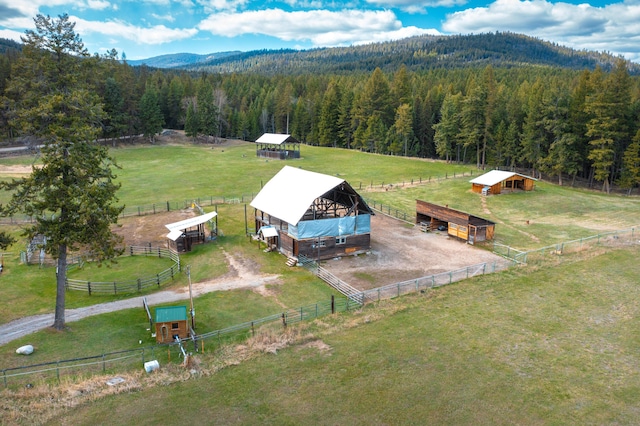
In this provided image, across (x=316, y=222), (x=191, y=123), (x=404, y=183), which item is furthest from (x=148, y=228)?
(x=191, y=123)

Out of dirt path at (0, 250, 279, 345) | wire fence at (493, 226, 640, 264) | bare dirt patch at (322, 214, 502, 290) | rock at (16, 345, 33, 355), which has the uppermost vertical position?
wire fence at (493, 226, 640, 264)

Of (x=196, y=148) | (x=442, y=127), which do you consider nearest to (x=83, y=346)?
(x=442, y=127)

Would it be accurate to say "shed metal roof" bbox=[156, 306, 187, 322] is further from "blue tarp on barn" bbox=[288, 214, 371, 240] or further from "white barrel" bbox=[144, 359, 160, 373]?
"blue tarp on barn" bbox=[288, 214, 371, 240]

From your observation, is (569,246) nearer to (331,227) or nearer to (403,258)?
(403,258)

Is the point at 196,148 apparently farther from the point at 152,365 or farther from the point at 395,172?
the point at 152,365

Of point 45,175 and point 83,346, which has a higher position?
point 45,175

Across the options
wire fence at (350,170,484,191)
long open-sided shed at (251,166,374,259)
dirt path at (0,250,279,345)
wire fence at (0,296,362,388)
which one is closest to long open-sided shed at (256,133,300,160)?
wire fence at (350,170,484,191)

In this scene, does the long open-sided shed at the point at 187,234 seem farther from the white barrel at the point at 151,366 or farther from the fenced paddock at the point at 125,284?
the white barrel at the point at 151,366
